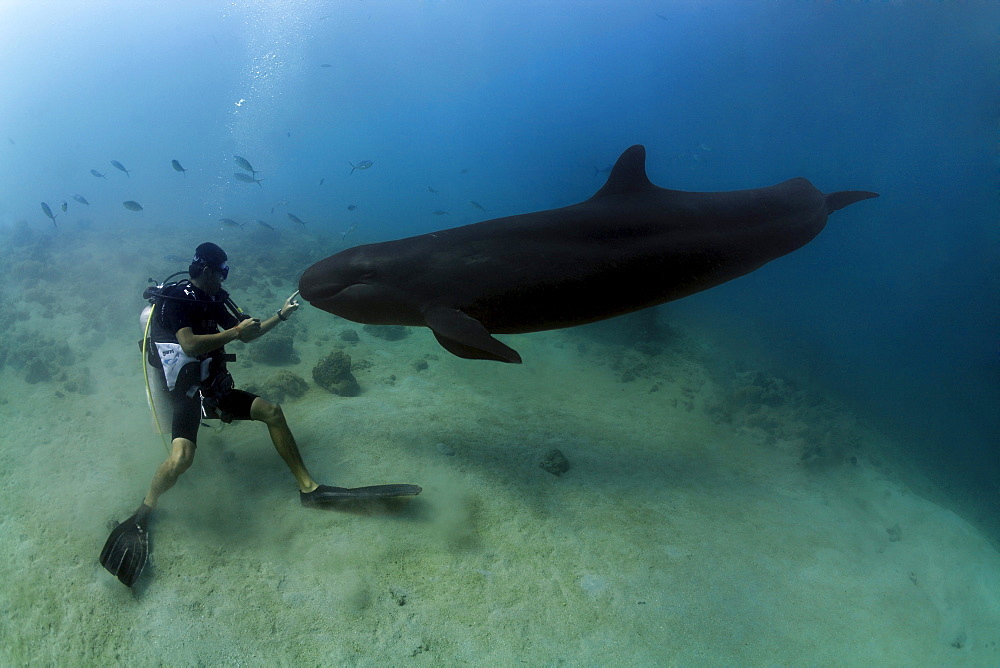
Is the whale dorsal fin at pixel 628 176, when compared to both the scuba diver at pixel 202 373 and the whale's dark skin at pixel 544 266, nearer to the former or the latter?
the whale's dark skin at pixel 544 266

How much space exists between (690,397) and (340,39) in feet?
406

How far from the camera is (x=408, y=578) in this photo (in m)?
2.87

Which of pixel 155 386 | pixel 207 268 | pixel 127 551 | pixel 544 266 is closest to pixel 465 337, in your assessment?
pixel 544 266

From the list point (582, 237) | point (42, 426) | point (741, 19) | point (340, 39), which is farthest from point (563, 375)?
point (340, 39)

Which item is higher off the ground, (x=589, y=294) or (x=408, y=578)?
(x=589, y=294)

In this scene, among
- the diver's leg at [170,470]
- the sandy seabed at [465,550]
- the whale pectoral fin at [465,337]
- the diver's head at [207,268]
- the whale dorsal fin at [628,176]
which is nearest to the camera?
the sandy seabed at [465,550]

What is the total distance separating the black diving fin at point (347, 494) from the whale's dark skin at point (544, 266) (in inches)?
53.9

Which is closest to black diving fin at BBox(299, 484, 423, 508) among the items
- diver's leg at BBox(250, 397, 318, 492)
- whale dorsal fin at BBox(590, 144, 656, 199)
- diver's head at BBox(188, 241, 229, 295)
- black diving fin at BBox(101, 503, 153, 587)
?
diver's leg at BBox(250, 397, 318, 492)

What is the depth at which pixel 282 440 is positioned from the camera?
348cm

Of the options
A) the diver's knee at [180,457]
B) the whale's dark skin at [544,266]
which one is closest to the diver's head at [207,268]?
the whale's dark skin at [544,266]

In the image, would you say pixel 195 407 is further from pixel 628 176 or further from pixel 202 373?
pixel 628 176

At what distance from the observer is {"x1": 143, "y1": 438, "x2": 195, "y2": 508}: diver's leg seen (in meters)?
3.04

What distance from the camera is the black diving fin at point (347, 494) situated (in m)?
3.39

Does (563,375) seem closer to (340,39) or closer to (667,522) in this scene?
(667,522)
